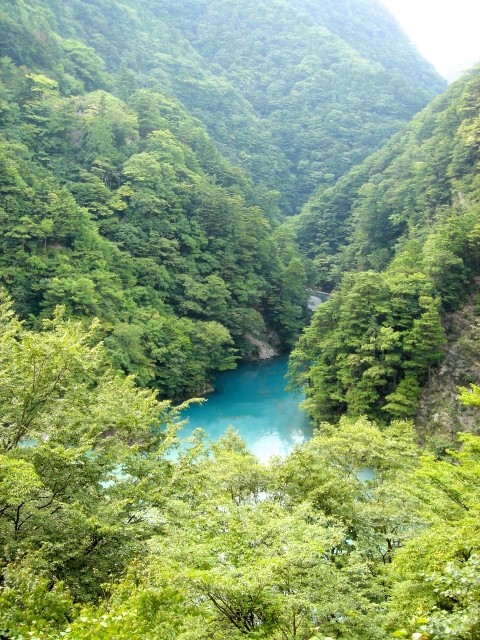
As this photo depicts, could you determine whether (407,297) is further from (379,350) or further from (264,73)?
(264,73)

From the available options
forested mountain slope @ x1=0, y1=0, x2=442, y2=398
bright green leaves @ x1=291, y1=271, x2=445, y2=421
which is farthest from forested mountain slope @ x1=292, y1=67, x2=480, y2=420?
forested mountain slope @ x1=0, y1=0, x2=442, y2=398

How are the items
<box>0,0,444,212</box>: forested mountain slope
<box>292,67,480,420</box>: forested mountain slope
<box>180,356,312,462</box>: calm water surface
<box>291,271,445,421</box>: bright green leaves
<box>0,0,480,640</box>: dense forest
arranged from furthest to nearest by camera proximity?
<box>0,0,444,212</box>: forested mountain slope → <box>180,356,312,462</box>: calm water surface → <box>292,67,480,420</box>: forested mountain slope → <box>291,271,445,421</box>: bright green leaves → <box>0,0,480,640</box>: dense forest

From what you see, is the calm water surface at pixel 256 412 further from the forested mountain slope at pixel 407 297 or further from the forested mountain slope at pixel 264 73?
the forested mountain slope at pixel 264 73

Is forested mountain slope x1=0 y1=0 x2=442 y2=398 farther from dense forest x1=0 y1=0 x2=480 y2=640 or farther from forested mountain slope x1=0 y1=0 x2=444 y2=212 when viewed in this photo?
forested mountain slope x1=0 y1=0 x2=444 y2=212

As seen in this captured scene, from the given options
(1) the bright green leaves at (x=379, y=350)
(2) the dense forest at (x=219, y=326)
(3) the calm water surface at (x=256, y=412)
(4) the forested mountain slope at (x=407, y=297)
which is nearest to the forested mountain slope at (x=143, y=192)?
(2) the dense forest at (x=219, y=326)

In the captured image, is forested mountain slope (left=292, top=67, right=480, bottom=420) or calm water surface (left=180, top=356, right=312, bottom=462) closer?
forested mountain slope (left=292, top=67, right=480, bottom=420)

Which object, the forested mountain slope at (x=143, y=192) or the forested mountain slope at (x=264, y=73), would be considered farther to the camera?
the forested mountain slope at (x=264, y=73)
